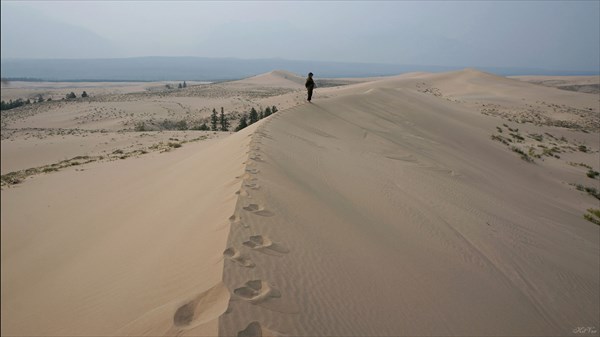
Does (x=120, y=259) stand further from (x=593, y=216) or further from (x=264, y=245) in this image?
(x=593, y=216)

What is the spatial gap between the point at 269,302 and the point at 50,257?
3.08m

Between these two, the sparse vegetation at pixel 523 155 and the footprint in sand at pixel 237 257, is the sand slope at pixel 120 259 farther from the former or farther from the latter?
the sparse vegetation at pixel 523 155

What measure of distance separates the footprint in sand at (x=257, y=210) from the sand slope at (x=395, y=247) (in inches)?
0.9

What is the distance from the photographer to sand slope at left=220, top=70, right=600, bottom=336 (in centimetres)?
330

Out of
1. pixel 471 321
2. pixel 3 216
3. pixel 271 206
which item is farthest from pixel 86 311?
pixel 471 321

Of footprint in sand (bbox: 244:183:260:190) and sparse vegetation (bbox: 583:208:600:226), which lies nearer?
footprint in sand (bbox: 244:183:260:190)

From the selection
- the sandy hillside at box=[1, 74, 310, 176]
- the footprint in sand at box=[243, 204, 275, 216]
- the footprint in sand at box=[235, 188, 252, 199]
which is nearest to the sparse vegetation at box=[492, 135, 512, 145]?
the sandy hillside at box=[1, 74, 310, 176]

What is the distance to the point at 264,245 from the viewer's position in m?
3.91

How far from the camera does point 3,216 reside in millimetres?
1803

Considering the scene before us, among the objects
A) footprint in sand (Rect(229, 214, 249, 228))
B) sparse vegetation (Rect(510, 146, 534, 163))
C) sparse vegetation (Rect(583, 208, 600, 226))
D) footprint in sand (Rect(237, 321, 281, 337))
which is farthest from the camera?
sparse vegetation (Rect(510, 146, 534, 163))

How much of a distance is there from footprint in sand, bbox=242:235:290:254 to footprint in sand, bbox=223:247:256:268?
213mm

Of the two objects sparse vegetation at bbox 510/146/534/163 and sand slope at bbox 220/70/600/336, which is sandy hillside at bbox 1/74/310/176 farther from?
sparse vegetation at bbox 510/146/534/163

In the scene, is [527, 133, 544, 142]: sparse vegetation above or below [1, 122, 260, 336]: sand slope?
below

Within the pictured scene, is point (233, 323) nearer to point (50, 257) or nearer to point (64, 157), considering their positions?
point (50, 257)
